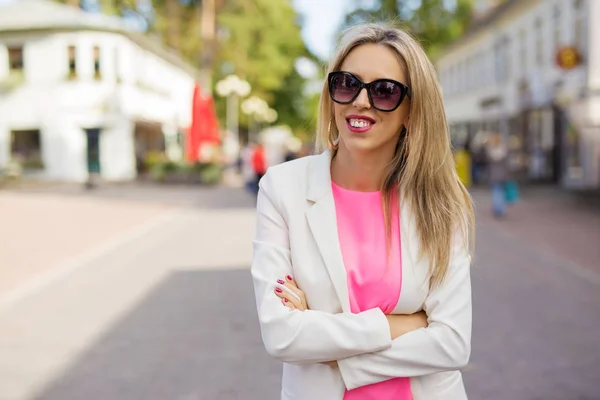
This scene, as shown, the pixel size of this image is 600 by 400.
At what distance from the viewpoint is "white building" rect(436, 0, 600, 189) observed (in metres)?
22.2

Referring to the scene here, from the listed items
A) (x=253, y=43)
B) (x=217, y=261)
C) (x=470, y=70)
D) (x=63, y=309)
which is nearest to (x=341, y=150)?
(x=63, y=309)

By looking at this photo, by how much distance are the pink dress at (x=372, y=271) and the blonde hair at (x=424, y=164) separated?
0.15 feet

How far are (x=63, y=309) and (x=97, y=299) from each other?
531 millimetres

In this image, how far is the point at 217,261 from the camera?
10430 millimetres

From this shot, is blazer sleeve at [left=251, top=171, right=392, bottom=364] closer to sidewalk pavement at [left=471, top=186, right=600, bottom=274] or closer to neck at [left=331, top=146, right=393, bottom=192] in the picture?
neck at [left=331, top=146, right=393, bottom=192]

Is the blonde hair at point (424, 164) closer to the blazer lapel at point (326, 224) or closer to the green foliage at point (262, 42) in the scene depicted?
the blazer lapel at point (326, 224)

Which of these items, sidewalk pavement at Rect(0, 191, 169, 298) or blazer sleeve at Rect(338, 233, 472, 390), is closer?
blazer sleeve at Rect(338, 233, 472, 390)

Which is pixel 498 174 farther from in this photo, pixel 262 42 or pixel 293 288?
pixel 262 42

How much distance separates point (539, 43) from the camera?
28.4 metres

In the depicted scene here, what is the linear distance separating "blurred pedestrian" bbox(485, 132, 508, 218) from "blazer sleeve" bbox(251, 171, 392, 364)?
14.7 m

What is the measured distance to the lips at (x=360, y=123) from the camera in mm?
1984

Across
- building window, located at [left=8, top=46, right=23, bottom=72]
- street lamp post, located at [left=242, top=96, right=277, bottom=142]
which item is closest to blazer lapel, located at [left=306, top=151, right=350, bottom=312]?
building window, located at [left=8, top=46, right=23, bottom=72]

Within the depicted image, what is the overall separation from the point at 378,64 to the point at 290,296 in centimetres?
63

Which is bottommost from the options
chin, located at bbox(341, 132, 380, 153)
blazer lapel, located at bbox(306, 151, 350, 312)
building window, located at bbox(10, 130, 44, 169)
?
blazer lapel, located at bbox(306, 151, 350, 312)
